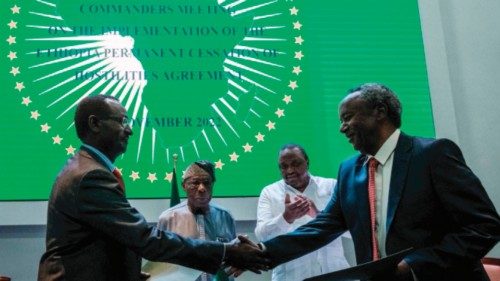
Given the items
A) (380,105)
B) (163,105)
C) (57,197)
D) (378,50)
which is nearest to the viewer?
(57,197)

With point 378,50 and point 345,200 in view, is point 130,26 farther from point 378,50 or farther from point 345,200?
point 345,200

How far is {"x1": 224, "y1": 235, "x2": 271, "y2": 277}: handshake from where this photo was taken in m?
2.74

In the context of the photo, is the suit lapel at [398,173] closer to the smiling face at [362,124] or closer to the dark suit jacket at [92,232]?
the smiling face at [362,124]

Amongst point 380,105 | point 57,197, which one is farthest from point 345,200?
point 57,197

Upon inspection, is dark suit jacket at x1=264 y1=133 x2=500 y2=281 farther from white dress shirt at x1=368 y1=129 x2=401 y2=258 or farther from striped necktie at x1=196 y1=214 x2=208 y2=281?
striped necktie at x1=196 y1=214 x2=208 y2=281

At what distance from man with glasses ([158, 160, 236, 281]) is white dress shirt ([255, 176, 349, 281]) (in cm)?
24

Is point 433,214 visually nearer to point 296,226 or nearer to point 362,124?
point 362,124

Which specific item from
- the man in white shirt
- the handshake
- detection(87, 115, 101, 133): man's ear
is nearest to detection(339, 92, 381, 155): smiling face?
the handshake

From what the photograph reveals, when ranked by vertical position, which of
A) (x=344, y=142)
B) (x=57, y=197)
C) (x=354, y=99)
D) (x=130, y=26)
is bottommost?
(x=344, y=142)

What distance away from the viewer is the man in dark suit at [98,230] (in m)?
2.25

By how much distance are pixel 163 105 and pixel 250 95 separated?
0.68 metres

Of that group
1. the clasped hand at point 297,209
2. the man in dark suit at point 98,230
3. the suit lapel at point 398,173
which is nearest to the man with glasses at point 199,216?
the clasped hand at point 297,209

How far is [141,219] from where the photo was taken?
2410 millimetres

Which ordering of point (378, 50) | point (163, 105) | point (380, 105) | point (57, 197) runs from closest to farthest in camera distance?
point (57, 197) < point (380, 105) < point (163, 105) < point (378, 50)
